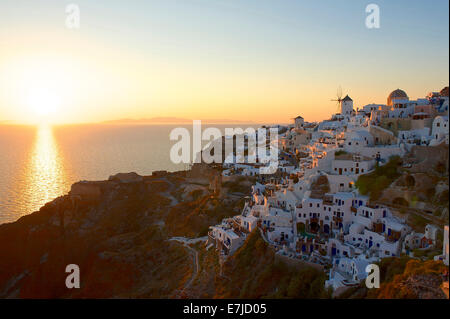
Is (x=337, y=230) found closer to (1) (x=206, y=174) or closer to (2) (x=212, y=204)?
(2) (x=212, y=204)

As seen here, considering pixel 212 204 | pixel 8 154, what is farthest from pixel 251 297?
pixel 8 154

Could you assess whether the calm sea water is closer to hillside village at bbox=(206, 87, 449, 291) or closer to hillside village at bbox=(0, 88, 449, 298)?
hillside village at bbox=(0, 88, 449, 298)
